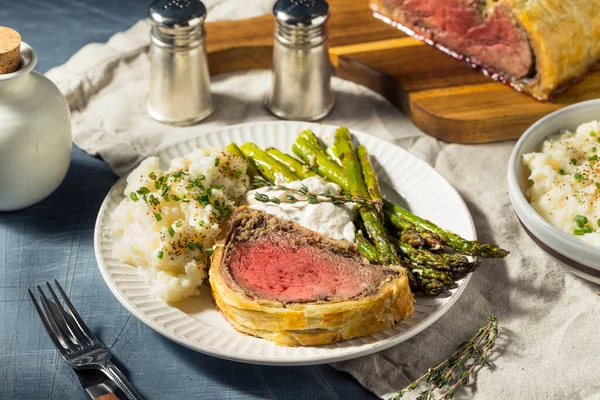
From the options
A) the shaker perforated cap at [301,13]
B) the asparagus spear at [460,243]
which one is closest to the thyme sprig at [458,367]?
the asparagus spear at [460,243]

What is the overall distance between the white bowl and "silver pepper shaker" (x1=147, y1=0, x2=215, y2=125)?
2192mm

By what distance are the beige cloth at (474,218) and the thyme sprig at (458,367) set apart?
66 millimetres

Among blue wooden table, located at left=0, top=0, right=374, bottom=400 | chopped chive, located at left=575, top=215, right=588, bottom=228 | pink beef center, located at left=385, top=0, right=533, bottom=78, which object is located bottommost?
blue wooden table, located at left=0, top=0, right=374, bottom=400

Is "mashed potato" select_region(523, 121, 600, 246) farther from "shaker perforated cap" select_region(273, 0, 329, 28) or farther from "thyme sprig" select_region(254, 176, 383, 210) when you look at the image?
"shaker perforated cap" select_region(273, 0, 329, 28)

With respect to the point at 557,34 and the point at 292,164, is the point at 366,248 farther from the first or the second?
the point at 557,34

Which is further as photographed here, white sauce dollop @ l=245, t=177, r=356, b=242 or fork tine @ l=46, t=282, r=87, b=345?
white sauce dollop @ l=245, t=177, r=356, b=242

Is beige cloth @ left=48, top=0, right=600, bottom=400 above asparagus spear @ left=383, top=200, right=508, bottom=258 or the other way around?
the other way around

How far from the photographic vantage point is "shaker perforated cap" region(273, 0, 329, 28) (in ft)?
15.7

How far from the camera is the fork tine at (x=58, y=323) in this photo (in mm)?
3506

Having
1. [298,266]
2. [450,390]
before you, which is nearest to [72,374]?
[298,266]

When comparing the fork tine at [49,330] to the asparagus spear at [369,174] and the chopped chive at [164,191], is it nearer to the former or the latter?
the chopped chive at [164,191]

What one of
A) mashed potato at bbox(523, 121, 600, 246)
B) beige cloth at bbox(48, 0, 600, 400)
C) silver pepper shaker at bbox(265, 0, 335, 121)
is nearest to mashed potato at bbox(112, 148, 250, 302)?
beige cloth at bbox(48, 0, 600, 400)

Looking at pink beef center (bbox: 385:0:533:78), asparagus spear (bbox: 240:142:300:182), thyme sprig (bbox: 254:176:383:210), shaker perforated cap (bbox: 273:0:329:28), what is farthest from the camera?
pink beef center (bbox: 385:0:533:78)

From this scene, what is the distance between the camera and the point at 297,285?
3.51m
